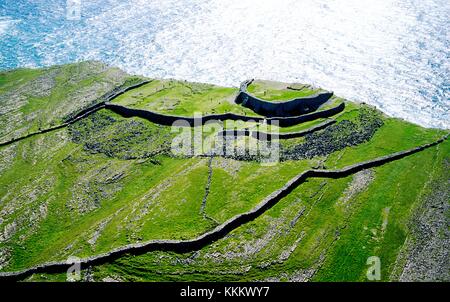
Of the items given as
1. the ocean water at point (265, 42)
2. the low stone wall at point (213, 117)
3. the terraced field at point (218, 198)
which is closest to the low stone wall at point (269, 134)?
the terraced field at point (218, 198)

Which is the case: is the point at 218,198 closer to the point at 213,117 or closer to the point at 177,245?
the point at 177,245

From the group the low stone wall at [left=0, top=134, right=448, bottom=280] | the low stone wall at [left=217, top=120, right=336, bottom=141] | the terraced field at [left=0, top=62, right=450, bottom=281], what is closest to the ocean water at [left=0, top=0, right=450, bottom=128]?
the terraced field at [left=0, top=62, right=450, bottom=281]

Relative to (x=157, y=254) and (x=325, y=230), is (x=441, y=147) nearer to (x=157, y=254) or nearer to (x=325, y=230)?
(x=325, y=230)

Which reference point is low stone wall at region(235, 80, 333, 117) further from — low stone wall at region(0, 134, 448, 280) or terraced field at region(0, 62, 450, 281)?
low stone wall at region(0, 134, 448, 280)

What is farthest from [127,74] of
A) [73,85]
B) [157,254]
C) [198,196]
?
[157,254]

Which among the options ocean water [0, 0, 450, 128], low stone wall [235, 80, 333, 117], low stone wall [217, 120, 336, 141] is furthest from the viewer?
ocean water [0, 0, 450, 128]

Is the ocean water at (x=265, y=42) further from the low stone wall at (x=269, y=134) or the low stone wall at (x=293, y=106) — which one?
the low stone wall at (x=269, y=134)
